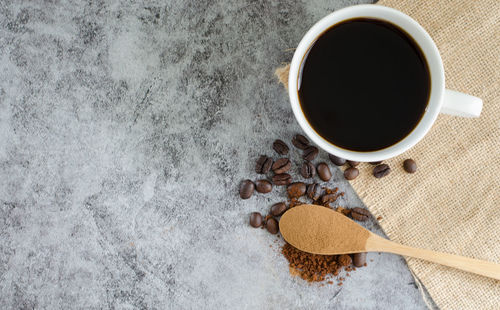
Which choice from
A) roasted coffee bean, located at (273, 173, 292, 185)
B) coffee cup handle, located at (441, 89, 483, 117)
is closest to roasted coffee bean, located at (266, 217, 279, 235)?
roasted coffee bean, located at (273, 173, 292, 185)

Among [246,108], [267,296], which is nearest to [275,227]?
[267,296]

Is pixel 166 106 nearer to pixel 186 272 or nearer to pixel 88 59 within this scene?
pixel 88 59

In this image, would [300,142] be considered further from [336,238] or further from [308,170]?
[336,238]

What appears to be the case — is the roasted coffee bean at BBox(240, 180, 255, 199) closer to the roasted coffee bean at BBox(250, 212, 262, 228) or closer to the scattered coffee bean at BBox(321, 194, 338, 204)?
the roasted coffee bean at BBox(250, 212, 262, 228)

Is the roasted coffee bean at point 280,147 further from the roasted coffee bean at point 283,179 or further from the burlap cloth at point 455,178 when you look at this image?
the burlap cloth at point 455,178

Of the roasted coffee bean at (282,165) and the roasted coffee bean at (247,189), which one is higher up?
the roasted coffee bean at (282,165)

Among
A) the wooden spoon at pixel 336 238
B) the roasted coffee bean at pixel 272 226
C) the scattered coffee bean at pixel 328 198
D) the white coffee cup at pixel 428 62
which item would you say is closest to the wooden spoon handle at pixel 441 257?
the wooden spoon at pixel 336 238

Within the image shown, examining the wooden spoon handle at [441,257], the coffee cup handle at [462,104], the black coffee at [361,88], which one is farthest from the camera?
the wooden spoon handle at [441,257]
